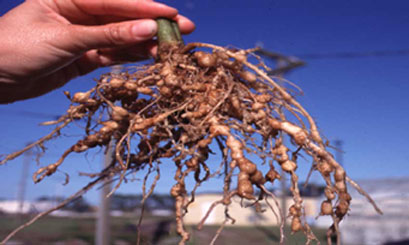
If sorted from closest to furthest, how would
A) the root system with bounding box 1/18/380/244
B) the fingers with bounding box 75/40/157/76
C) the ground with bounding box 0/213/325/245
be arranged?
1. the root system with bounding box 1/18/380/244
2. the fingers with bounding box 75/40/157/76
3. the ground with bounding box 0/213/325/245

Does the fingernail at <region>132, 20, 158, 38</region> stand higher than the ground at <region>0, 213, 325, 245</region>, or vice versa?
the fingernail at <region>132, 20, 158, 38</region>

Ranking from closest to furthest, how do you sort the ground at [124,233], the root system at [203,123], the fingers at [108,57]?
the root system at [203,123] < the fingers at [108,57] < the ground at [124,233]

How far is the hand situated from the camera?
2.35 ft

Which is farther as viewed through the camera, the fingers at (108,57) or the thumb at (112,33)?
the fingers at (108,57)

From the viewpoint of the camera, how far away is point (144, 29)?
721 mm

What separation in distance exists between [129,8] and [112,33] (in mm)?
117

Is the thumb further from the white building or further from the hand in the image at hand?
the white building

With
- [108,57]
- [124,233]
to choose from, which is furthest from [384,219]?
[124,233]

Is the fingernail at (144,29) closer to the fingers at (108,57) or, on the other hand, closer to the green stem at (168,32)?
the green stem at (168,32)

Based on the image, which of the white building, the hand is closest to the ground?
the white building

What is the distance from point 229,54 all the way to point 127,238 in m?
3.91

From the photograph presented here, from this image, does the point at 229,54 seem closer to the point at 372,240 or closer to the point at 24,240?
the point at 372,240

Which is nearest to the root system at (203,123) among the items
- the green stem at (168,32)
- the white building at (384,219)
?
the green stem at (168,32)

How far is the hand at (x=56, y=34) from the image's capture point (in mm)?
715
